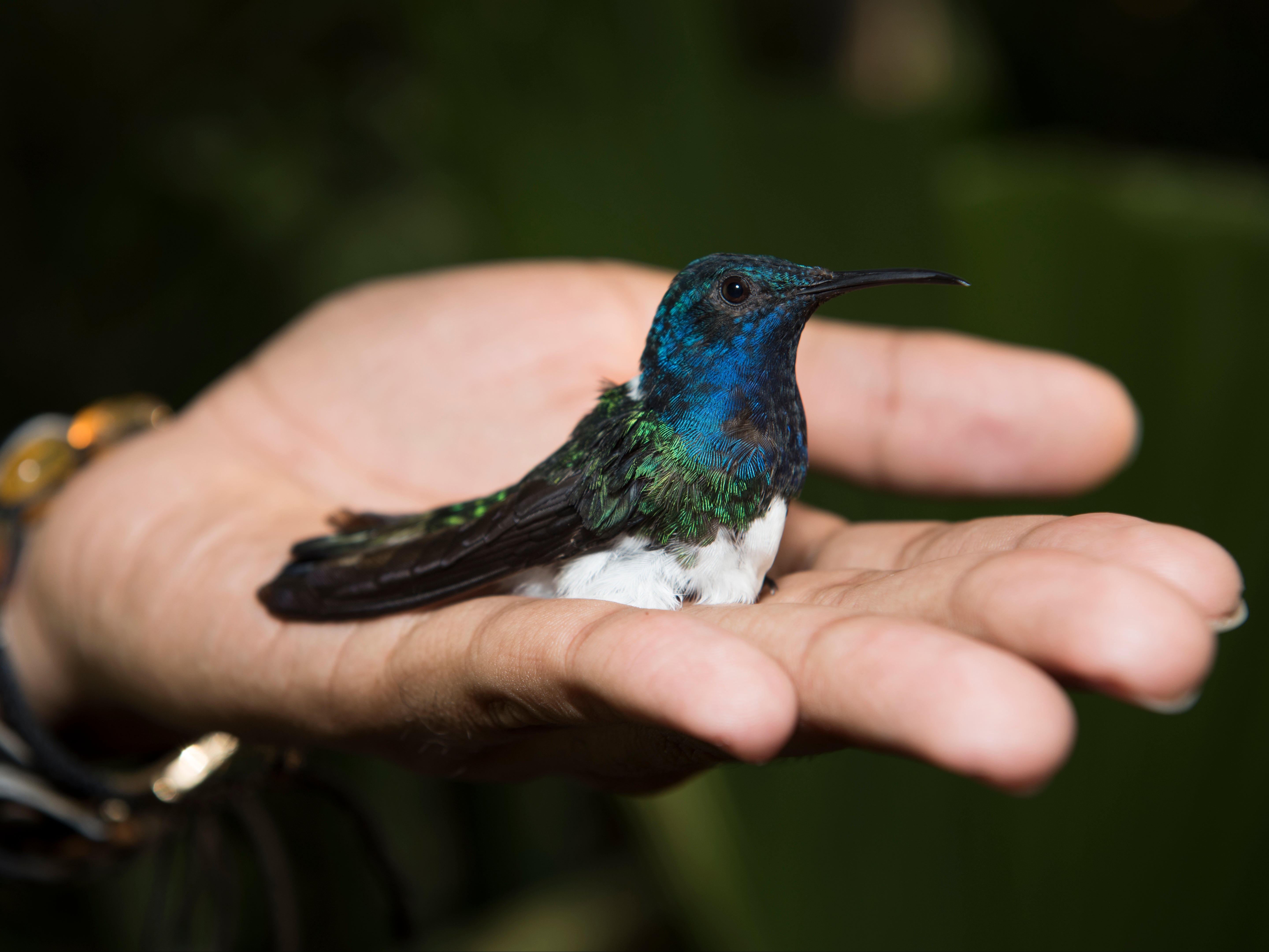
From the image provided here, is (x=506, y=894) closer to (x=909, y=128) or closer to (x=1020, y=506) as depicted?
(x=1020, y=506)

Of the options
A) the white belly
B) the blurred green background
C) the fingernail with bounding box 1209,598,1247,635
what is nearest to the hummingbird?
the white belly

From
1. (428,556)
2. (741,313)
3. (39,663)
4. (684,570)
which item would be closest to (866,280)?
(741,313)

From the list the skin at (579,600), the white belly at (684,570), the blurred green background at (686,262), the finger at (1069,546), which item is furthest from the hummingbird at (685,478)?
the blurred green background at (686,262)

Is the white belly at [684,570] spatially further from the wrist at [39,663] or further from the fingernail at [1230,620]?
the wrist at [39,663]

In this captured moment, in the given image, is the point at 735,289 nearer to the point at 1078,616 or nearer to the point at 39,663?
the point at 1078,616

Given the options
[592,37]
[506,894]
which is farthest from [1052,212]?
[506,894]
